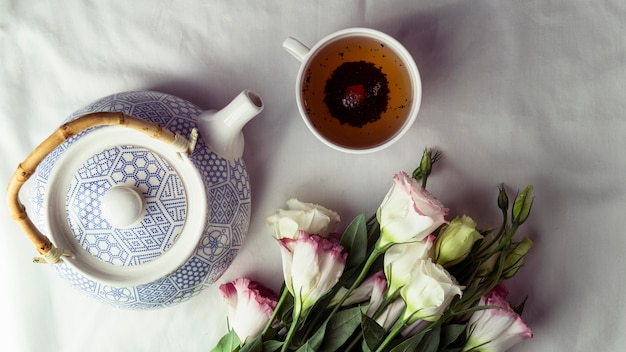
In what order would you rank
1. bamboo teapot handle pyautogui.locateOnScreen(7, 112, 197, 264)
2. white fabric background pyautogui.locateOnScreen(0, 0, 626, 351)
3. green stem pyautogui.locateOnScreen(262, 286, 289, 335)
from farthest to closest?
white fabric background pyautogui.locateOnScreen(0, 0, 626, 351)
green stem pyautogui.locateOnScreen(262, 286, 289, 335)
bamboo teapot handle pyautogui.locateOnScreen(7, 112, 197, 264)

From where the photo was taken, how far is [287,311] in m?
0.56

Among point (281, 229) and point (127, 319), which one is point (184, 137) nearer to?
point (281, 229)

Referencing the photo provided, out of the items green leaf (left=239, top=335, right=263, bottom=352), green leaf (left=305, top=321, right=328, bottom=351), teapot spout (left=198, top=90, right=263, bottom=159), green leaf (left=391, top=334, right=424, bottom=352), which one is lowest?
green leaf (left=239, top=335, right=263, bottom=352)

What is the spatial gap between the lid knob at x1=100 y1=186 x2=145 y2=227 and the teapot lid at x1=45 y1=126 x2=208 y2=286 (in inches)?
0.8

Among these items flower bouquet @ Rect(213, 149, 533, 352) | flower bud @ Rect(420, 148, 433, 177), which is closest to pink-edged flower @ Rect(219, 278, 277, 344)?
flower bouquet @ Rect(213, 149, 533, 352)

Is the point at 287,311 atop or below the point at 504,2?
below

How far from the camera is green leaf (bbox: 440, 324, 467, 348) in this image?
0.55m

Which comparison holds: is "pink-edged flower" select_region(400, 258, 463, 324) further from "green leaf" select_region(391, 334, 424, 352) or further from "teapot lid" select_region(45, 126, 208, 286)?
"teapot lid" select_region(45, 126, 208, 286)

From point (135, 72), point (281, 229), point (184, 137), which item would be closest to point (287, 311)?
point (281, 229)

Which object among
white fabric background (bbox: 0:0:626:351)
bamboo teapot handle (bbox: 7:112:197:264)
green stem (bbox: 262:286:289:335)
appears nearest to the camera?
bamboo teapot handle (bbox: 7:112:197:264)

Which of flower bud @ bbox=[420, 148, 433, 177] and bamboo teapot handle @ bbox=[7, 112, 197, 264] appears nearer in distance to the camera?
bamboo teapot handle @ bbox=[7, 112, 197, 264]

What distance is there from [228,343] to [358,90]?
31 cm

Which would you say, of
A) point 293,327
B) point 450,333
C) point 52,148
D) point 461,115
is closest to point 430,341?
point 450,333

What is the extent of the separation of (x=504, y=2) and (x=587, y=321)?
15.2 inches
